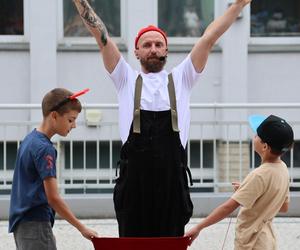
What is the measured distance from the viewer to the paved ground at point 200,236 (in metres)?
7.05

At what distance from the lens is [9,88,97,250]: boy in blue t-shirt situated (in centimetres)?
407

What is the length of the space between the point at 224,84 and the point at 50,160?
6.25m

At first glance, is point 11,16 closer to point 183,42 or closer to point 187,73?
point 183,42

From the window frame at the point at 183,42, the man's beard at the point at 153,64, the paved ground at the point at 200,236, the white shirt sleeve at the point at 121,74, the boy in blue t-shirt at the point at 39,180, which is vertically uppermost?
the window frame at the point at 183,42

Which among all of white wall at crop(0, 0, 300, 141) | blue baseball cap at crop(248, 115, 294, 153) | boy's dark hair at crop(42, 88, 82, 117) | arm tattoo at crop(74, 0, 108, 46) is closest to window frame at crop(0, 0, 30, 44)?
white wall at crop(0, 0, 300, 141)

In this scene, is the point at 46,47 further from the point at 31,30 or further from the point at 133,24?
the point at 133,24

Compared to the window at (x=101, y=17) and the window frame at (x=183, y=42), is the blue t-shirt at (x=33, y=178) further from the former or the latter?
the window at (x=101, y=17)

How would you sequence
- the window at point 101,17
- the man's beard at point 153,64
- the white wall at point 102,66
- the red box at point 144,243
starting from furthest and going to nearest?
the window at point 101,17, the white wall at point 102,66, the man's beard at point 153,64, the red box at point 144,243

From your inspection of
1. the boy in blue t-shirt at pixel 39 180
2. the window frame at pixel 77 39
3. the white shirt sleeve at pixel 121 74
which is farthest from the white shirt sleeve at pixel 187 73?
the window frame at pixel 77 39

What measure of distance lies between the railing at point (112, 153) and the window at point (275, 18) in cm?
238

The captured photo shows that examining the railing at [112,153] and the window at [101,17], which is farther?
the window at [101,17]

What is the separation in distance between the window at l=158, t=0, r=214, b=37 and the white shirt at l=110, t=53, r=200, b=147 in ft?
21.3

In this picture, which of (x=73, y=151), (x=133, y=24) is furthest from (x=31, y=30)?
(x=73, y=151)

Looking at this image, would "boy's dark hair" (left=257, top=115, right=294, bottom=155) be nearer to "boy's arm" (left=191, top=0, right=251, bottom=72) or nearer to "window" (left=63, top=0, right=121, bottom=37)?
"boy's arm" (left=191, top=0, right=251, bottom=72)
